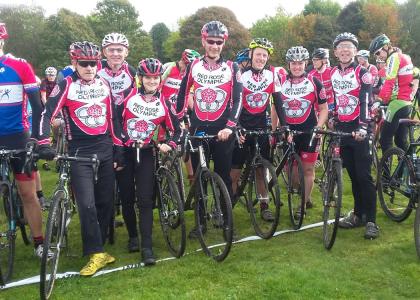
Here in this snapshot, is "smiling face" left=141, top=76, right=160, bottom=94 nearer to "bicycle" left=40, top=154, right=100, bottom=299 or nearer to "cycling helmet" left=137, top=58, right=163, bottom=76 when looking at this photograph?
"cycling helmet" left=137, top=58, right=163, bottom=76

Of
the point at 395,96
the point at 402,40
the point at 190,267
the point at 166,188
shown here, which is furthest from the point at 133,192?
the point at 402,40

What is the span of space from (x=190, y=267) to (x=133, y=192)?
1.12 meters

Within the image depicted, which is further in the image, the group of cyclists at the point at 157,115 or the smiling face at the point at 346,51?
the smiling face at the point at 346,51

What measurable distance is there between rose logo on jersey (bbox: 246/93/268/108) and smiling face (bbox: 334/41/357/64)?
3.56 feet

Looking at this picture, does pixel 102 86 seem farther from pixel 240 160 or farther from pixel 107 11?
pixel 107 11

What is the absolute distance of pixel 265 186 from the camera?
5.68m

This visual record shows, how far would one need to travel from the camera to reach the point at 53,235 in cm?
417

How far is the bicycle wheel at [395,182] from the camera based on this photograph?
5.65 meters

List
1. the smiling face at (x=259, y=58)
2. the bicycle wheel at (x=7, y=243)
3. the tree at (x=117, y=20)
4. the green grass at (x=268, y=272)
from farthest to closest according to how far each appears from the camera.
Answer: the tree at (x=117, y=20) → the smiling face at (x=259, y=58) → the bicycle wheel at (x=7, y=243) → the green grass at (x=268, y=272)

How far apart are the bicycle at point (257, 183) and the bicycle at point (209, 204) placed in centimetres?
61

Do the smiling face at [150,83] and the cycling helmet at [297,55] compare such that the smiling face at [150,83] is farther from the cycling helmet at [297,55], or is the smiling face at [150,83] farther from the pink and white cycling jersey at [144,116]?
the cycling helmet at [297,55]

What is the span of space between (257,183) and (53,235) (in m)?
2.67

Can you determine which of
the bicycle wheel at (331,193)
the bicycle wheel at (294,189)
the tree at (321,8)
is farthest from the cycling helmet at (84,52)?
the tree at (321,8)

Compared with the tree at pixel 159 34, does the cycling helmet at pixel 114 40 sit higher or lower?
lower
